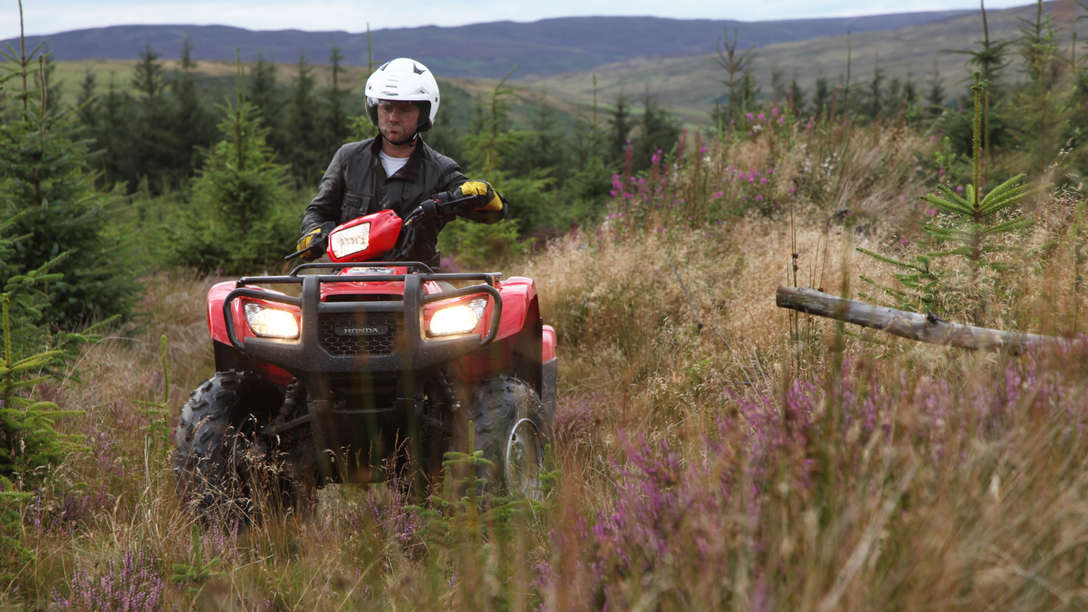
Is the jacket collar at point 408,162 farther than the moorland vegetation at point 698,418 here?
Yes

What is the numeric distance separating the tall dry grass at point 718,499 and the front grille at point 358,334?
684 millimetres

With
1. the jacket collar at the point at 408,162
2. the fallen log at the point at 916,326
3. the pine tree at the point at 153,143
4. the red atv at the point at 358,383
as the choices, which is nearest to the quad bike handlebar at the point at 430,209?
the red atv at the point at 358,383

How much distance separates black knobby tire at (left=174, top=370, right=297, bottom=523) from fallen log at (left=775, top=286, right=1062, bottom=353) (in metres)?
2.40

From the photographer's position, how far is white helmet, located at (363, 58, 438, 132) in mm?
4586

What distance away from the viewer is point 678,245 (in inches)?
297

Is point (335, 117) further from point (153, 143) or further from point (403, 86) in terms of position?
point (403, 86)

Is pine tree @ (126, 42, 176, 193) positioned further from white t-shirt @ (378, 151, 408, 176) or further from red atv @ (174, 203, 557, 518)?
red atv @ (174, 203, 557, 518)

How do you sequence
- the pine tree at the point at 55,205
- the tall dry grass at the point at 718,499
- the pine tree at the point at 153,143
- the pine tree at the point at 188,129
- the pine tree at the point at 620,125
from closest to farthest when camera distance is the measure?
the tall dry grass at the point at 718,499, the pine tree at the point at 55,205, the pine tree at the point at 620,125, the pine tree at the point at 153,143, the pine tree at the point at 188,129

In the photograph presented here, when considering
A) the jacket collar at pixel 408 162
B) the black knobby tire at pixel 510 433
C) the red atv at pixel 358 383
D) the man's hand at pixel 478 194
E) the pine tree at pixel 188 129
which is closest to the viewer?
the red atv at pixel 358 383

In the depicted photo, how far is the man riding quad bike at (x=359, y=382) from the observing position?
Result: 11.2ft

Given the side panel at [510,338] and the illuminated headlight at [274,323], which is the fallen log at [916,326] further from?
the illuminated headlight at [274,323]

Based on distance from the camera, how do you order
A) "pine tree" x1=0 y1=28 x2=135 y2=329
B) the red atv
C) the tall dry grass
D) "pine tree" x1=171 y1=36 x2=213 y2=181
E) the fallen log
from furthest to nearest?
"pine tree" x1=171 y1=36 x2=213 y2=181 → "pine tree" x1=0 y1=28 x2=135 y2=329 → the red atv → the fallen log → the tall dry grass

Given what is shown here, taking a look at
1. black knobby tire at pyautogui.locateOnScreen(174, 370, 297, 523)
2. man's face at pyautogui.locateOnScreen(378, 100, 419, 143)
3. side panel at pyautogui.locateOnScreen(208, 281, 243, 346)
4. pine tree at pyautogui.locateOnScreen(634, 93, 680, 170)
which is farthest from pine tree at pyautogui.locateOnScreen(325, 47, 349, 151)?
black knobby tire at pyautogui.locateOnScreen(174, 370, 297, 523)

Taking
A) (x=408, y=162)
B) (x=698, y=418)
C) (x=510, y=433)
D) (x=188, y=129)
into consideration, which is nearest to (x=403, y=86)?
(x=408, y=162)
